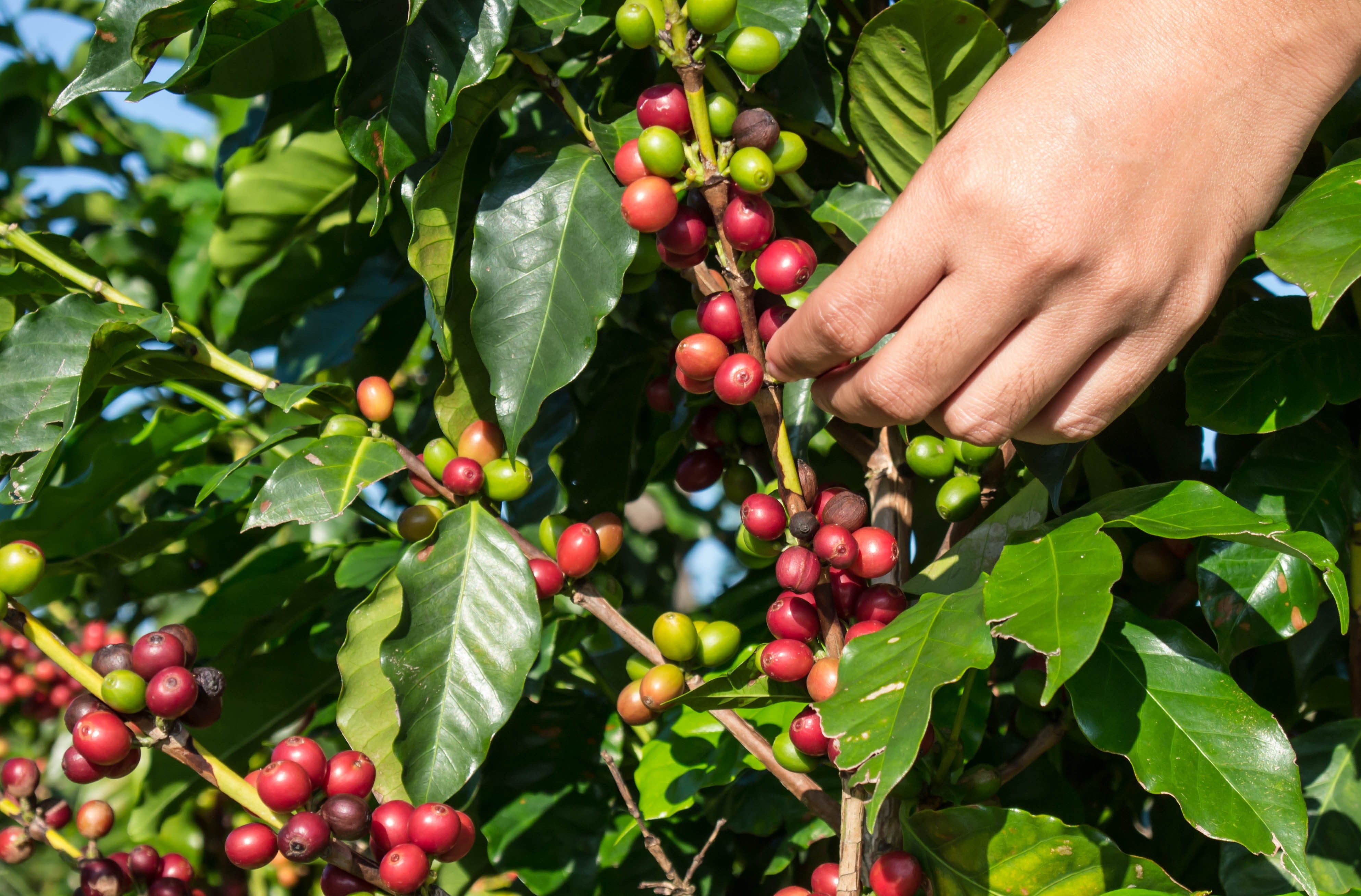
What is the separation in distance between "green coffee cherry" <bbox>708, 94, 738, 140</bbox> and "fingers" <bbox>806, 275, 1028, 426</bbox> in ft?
0.85

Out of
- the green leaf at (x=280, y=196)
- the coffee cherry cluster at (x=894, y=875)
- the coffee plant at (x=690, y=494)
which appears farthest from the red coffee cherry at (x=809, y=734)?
the green leaf at (x=280, y=196)

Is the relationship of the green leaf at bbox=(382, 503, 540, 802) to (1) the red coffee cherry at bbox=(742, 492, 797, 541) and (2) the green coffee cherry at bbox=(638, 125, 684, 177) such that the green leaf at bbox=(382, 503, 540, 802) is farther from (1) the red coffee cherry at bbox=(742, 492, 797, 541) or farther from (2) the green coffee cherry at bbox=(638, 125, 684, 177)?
(2) the green coffee cherry at bbox=(638, 125, 684, 177)

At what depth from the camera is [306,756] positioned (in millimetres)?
955

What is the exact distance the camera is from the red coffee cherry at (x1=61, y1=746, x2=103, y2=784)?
92 centimetres

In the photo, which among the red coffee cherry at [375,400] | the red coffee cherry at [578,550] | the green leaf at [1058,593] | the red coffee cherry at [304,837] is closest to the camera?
the green leaf at [1058,593]

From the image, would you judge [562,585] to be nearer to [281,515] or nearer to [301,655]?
[281,515]

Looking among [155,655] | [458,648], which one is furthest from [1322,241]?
[155,655]

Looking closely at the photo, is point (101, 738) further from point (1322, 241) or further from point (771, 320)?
point (1322, 241)

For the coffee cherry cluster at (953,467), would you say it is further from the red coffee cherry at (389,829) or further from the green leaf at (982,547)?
the red coffee cherry at (389,829)

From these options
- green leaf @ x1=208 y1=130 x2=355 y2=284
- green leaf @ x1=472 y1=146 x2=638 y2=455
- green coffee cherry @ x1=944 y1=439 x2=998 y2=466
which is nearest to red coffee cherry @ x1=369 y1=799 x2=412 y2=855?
green leaf @ x1=472 y1=146 x2=638 y2=455

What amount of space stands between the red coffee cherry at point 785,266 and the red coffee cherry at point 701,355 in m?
0.08

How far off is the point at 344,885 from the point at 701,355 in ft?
Answer: 2.03

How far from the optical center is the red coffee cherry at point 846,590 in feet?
3.31

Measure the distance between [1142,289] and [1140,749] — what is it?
0.39 meters
